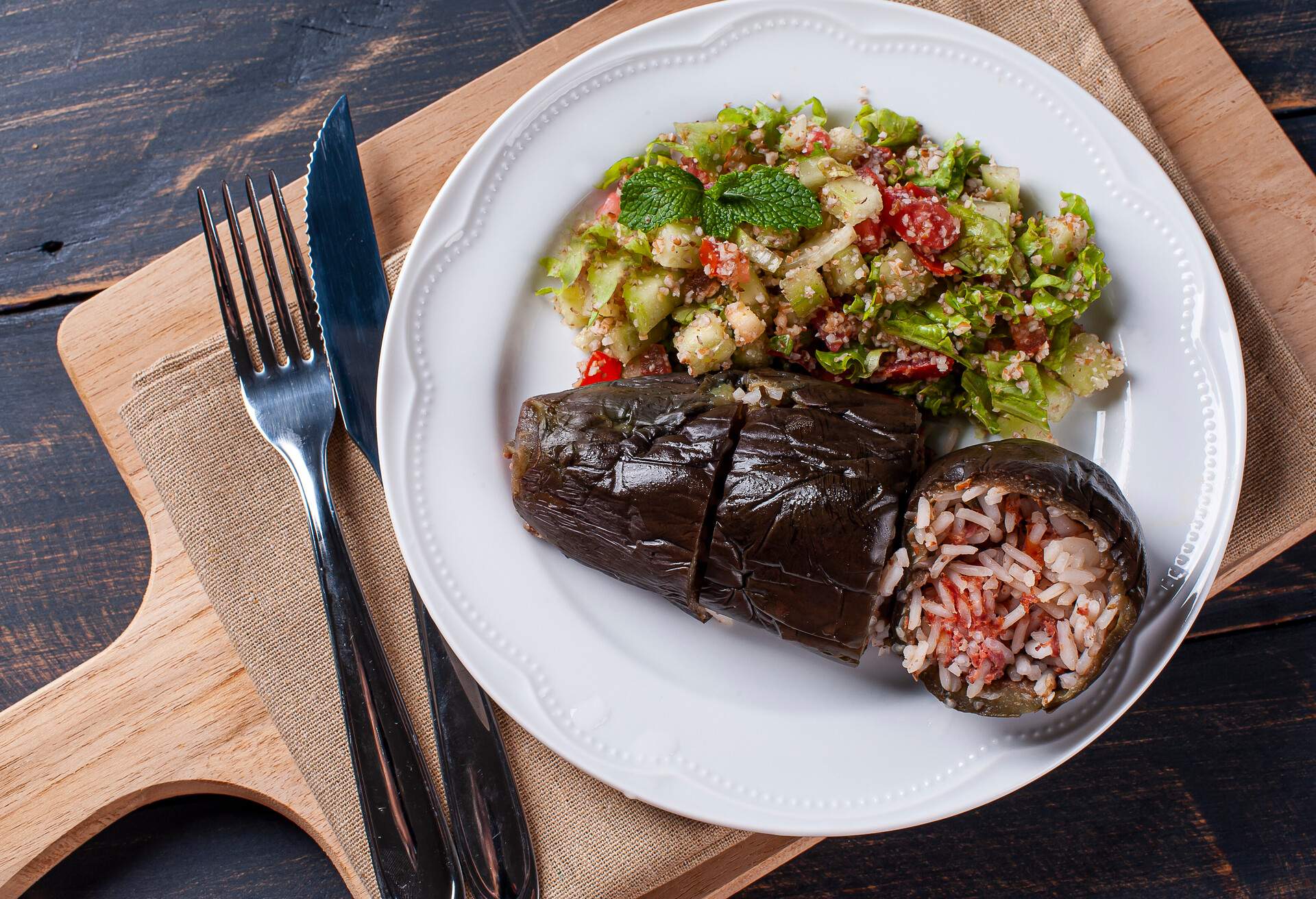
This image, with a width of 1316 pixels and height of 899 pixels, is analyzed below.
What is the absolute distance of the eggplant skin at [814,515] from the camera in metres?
2.35

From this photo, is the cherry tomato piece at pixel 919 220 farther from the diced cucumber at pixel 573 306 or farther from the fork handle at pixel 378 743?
the fork handle at pixel 378 743

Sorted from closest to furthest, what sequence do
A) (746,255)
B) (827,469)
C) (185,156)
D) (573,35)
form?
(827,469) → (746,255) → (573,35) → (185,156)

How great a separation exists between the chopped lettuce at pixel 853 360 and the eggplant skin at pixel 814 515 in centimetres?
13

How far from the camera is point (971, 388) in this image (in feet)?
8.60

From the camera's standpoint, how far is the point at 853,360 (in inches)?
103

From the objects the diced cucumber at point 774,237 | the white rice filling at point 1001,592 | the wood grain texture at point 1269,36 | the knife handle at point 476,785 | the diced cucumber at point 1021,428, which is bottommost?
the knife handle at point 476,785

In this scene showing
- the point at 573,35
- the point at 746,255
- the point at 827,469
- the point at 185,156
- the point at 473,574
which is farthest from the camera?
the point at 185,156

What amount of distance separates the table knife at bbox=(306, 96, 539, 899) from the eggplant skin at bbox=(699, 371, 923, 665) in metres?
0.95

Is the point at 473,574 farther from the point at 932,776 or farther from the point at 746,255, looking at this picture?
the point at 932,776

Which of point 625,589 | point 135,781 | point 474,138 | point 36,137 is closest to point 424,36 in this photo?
point 474,138

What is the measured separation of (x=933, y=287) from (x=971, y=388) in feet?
1.08

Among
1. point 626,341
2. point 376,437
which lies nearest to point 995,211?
point 626,341

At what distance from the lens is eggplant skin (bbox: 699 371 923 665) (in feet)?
7.70

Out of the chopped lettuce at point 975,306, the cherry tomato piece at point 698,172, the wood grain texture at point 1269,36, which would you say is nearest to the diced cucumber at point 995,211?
the chopped lettuce at point 975,306
